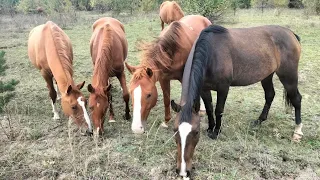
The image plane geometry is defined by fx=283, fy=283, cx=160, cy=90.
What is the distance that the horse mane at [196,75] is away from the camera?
9.69 feet

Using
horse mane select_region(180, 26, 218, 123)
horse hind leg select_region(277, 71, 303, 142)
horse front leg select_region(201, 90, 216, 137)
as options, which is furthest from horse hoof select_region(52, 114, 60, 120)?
horse hind leg select_region(277, 71, 303, 142)

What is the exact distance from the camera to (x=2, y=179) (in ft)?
10.9

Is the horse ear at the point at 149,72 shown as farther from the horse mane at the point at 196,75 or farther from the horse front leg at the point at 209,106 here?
the horse front leg at the point at 209,106

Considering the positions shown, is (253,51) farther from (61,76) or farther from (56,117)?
(56,117)

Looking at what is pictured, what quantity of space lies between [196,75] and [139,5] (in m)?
20.6

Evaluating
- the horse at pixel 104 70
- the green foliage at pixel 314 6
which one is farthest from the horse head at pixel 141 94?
the green foliage at pixel 314 6

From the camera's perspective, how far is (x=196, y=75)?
10.6 ft

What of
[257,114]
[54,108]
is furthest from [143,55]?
[257,114]

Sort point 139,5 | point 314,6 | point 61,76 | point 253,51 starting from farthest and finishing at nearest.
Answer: point 139,5 → point 314,6 → point 61,76 → point 253,51

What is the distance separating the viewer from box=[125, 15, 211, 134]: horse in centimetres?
353

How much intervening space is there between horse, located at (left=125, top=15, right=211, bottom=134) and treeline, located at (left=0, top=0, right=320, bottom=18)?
1077cm

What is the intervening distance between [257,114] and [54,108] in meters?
3.67

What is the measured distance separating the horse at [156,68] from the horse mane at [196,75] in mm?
481

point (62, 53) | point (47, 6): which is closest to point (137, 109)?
point (62, 53)
